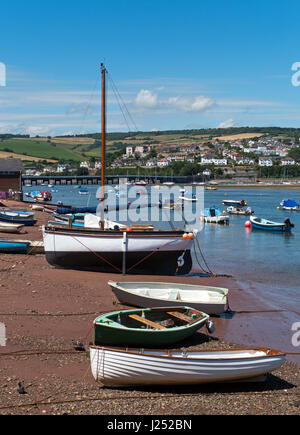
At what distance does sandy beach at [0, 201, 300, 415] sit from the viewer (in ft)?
32.1

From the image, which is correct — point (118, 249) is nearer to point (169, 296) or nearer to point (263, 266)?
point (169, 296)

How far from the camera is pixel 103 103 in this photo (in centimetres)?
2364

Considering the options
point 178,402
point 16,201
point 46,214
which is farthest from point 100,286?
point 16,201

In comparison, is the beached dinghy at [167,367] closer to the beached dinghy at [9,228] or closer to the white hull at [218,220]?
the beached dinghy at [9,228]

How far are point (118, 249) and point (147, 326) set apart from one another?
972 centimetres

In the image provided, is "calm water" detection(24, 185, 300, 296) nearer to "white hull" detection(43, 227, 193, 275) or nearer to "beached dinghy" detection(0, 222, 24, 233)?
"white hull" detection(43, 227, 193, 275)

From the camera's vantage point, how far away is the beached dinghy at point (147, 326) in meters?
11.9

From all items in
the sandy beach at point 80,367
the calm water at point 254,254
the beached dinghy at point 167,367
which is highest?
the beached dinghy at point 167,367

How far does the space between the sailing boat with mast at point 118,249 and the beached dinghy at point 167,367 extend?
11528 millimetres

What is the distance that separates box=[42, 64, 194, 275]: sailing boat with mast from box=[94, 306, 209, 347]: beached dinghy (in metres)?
8.52

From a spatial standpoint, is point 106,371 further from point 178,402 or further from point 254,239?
point 254,239

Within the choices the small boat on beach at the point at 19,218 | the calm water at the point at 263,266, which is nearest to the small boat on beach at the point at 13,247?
the calm water at the point at 263,266

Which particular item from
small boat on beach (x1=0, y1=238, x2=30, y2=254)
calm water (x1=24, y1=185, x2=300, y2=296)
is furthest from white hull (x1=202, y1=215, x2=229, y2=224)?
small boat on beach (x1=0, y1=238, x2=30, y2=254)

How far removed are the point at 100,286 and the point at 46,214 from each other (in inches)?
1296
